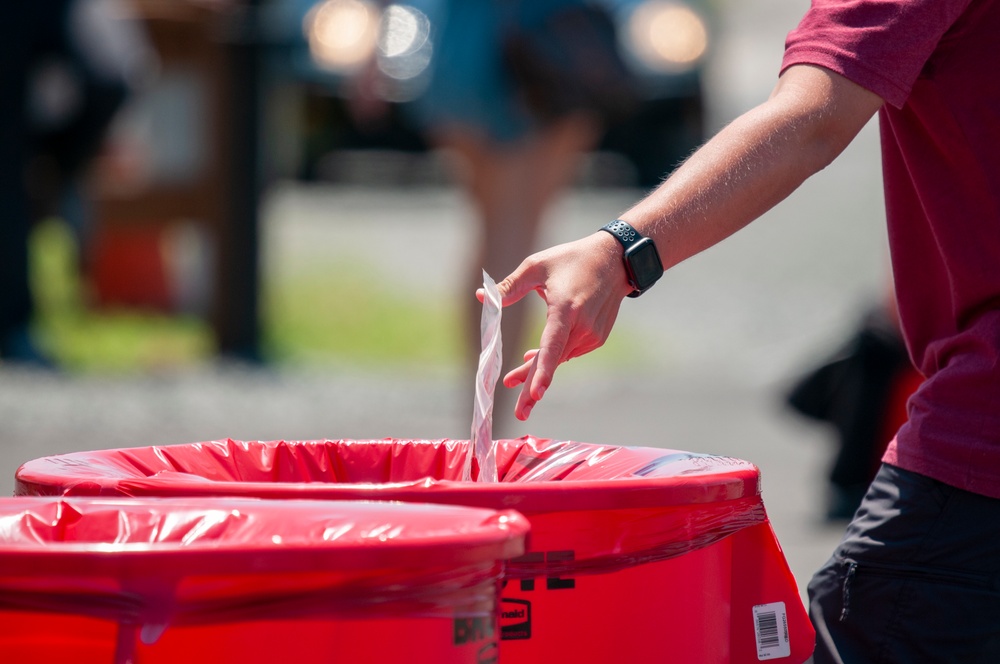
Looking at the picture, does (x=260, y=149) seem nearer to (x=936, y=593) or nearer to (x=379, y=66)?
(x=379, y=66)

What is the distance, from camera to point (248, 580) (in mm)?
1212

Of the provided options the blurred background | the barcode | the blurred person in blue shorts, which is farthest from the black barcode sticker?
the blurred person in blue shorts

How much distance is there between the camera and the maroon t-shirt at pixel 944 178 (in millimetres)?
1605

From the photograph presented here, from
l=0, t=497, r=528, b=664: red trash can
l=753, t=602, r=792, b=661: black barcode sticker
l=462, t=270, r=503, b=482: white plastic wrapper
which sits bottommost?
l=753, t=602, r=792, b=661: black barcode sticker

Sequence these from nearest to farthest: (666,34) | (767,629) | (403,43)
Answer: (767,629) < (403,43) < (666,34)

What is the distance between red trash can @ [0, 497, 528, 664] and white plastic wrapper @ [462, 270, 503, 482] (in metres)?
0.40

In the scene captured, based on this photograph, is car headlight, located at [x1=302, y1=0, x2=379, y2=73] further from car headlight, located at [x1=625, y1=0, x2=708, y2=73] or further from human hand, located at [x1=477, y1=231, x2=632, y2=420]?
human hand, located at [x1=477, y1=231, x2=632, y2=420]

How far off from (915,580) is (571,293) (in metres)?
0.63

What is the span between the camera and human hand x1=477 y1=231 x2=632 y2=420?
4.97 feet

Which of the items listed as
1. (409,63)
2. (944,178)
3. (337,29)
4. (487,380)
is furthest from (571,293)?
(337,29)

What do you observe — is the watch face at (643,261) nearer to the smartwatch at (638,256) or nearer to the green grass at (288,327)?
the smartwatch at (638,256)

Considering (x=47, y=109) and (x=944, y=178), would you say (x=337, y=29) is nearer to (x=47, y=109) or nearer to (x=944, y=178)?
(x=47, y=109)

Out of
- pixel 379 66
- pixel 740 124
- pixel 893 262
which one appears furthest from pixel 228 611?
pixel 379 66

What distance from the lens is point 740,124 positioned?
5.24 feet
